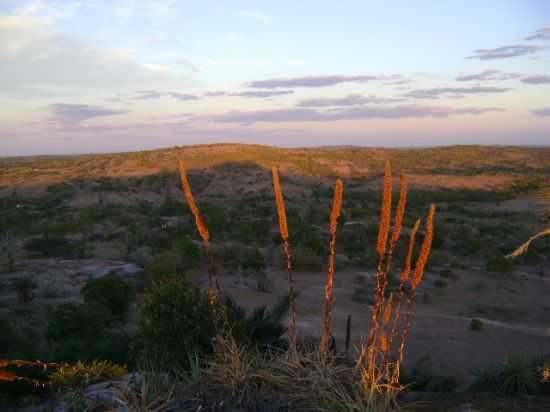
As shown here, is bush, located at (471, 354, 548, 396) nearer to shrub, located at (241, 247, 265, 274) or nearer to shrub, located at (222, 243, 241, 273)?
shrub, located at (241, 247, 265, 274)

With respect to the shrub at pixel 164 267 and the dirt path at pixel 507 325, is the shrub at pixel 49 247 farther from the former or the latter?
the dirt path at pixel 507 325

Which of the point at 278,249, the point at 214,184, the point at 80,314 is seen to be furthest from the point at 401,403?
the point at 214,184

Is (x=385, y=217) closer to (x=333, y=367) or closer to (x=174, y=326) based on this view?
(x=333, y=367)

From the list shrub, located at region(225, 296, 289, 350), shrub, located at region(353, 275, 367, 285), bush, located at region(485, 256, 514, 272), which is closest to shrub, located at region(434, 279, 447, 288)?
A: shrub, located at region(353, 275, 367, 285)

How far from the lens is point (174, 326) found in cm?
523

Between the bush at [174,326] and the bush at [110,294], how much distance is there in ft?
16.1

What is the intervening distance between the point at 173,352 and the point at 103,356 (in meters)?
1.66

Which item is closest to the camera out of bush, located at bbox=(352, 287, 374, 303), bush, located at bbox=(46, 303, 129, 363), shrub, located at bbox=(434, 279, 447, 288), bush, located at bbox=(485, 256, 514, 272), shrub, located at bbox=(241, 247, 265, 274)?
bush, located at bbox=(46, 303, 129, 363)

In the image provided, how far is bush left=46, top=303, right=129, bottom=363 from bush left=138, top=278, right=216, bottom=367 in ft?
2.98

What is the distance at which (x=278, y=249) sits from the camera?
18.8 m

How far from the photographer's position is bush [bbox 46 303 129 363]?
20.5ft

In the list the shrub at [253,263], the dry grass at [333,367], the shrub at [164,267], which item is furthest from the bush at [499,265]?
the dry grass at [333,367]

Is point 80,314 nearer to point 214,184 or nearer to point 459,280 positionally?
point 459,280

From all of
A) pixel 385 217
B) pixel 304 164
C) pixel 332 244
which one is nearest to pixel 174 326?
pixel 332 244
